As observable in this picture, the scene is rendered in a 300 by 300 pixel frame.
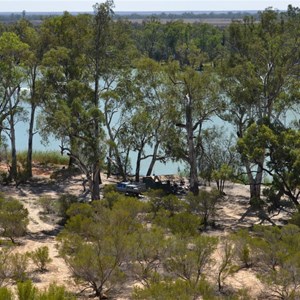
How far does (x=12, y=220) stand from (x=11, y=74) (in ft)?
30.8

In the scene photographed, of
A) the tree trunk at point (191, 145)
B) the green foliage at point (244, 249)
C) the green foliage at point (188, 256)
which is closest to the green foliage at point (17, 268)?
the green foliage at point (188, 256)

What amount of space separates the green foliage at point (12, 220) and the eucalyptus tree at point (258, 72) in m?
8.13

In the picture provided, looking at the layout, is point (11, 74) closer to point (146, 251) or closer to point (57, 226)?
point (57, 226)

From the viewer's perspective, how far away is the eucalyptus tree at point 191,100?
2173cm

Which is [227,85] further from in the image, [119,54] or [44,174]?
[44,174]

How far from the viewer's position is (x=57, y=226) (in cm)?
1800

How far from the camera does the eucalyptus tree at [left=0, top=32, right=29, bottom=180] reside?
22.7 meters

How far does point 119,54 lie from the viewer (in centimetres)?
2402

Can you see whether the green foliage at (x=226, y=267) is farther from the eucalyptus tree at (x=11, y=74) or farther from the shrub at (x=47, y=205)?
the eucalyptus tree at (x=11, y=74)

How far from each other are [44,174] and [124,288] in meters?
15.2

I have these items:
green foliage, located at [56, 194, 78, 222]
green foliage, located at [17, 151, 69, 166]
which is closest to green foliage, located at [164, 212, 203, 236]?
green foliage, located at [56, 194, 78, 222]

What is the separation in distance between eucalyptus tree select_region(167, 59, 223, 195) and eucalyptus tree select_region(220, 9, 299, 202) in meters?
0.60

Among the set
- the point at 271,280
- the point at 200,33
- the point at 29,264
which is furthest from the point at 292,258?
the point at 200,33

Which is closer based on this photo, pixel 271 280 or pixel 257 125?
pixel 271 280
